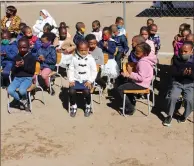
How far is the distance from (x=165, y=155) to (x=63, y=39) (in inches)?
174

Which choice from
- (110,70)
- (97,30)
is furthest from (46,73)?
(97,30)

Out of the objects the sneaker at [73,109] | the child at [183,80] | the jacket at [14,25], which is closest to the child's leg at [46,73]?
the sneaker at [73,109]

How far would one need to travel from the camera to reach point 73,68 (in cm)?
739

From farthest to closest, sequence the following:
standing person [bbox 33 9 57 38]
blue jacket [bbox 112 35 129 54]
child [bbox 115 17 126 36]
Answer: standing person [bbox 33 9 57 38], child [bbox 115 17 126 36], blue jacket [bbox 112 35 129 54]

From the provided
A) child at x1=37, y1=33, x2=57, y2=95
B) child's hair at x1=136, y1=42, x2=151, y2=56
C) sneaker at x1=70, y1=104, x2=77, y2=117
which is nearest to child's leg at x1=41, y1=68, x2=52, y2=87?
child at x1=37, y1=33, x2=57, y2=95

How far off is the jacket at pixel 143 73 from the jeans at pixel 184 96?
0.49 metres

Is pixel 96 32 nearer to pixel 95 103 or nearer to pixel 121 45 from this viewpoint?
pixel 121 45

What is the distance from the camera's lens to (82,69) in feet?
24.1

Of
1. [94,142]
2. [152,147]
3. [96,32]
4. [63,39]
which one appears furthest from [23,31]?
[152,147]

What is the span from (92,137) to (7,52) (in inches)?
124

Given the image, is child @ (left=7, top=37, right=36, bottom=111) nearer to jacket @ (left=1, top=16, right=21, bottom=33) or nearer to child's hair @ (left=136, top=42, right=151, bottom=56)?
child's hair @ (left=136, top=42, right=151, bottom=56)

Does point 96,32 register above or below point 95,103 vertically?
above

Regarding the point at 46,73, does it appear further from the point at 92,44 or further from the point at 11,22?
the point at 11,22

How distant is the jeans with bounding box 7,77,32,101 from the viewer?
287 inches
